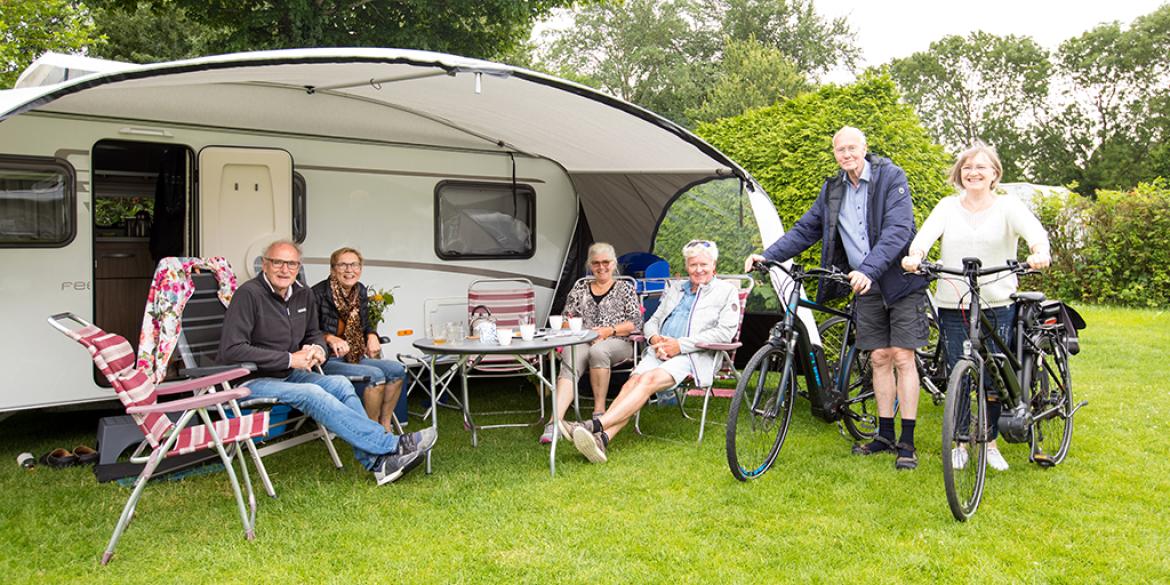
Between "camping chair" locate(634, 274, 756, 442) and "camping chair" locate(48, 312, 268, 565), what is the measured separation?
2121 mm

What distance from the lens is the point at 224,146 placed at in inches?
199

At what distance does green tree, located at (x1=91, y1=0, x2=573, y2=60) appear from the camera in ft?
29.9

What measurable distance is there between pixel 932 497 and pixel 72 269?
408 centimetres

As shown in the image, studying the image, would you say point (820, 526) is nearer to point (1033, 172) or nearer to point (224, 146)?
point (224, 146)

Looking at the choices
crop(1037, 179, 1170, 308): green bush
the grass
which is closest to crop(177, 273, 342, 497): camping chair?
the grass

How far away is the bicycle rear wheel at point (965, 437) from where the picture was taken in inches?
127

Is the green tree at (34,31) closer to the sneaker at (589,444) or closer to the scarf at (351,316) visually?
the scarf at (351,316)

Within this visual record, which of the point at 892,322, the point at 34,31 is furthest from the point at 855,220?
the point at 34,31

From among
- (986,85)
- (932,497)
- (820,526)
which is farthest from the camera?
(986,85)

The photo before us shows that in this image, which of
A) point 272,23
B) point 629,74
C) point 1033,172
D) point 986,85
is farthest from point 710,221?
point 986,85

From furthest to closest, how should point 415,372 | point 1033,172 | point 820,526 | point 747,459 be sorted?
1. point 1033,172
2. point 415,372
3. point 747,459
4. point 820,526

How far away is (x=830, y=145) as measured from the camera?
20.3 feet

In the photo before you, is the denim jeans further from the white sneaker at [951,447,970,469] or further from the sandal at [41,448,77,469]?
the white sneaker at [951,447,970,469]

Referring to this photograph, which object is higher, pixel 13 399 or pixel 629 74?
pixel 629 74
